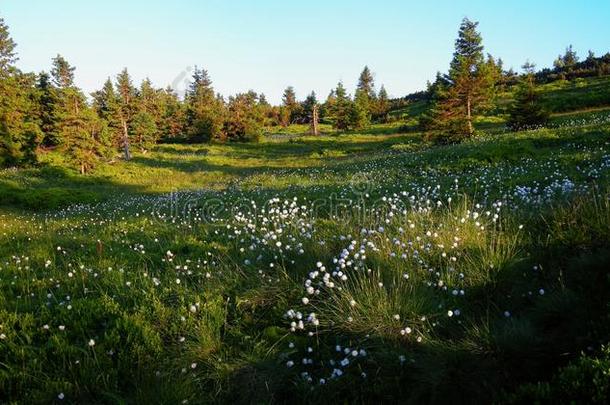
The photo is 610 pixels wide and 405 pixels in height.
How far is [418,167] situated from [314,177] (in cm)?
578

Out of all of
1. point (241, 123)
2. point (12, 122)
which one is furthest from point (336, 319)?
point (241, 123)

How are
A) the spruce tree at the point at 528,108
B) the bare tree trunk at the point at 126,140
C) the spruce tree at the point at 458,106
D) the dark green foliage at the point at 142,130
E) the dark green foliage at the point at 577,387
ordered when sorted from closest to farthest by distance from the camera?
the dark green foliage at the point at 577,387 → the spruce tree at the point at 528,108 → the spruce tree at the point at 458,106 → the bare tree trunk at the point at 126,140 → the dark green foliage at the point at 142,130

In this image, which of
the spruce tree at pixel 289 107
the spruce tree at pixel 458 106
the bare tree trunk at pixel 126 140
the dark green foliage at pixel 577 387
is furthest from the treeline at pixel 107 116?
the dark green foliage at pixel 577 387

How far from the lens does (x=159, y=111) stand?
77.4m

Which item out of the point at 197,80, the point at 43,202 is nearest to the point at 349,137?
the point at 43,202

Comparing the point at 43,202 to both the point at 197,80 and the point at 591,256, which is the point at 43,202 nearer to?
the point at 591,256

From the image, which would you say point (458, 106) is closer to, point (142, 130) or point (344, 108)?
point (344, 108)

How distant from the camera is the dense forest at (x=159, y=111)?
36812mm

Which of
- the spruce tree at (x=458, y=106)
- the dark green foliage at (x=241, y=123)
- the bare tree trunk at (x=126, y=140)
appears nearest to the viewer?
the spruce tree at (x=458, y=106)

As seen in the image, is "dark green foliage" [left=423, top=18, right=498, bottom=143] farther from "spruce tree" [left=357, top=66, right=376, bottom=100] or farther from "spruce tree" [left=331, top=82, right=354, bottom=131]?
"spruce tree" [left=357, top=66, right=376, bottom=100]

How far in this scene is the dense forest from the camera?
36812 millimetres

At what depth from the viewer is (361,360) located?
3.95m

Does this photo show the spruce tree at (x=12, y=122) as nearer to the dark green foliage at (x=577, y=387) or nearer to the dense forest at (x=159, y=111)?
the dense forest at (x=159, y=111)

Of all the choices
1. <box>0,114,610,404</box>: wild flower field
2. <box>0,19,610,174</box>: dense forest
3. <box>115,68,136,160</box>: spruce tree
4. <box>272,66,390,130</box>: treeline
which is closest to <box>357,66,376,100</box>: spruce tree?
<box>272,66,390,130</box>: treeline
